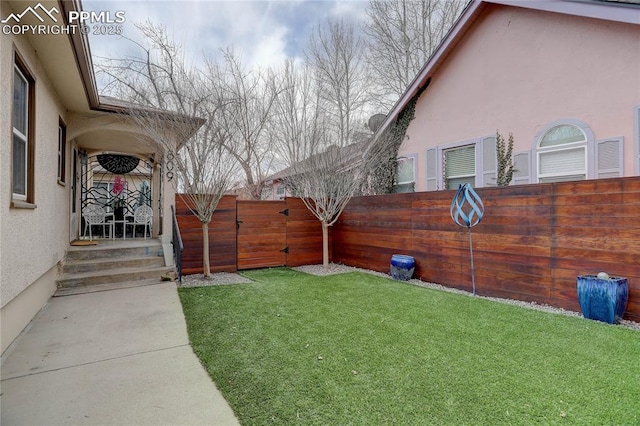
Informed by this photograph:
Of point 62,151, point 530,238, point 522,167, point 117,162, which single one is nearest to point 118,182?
point 117,162

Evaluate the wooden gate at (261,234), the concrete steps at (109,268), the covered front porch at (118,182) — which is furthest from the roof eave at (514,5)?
the concrete steps at (109,268)

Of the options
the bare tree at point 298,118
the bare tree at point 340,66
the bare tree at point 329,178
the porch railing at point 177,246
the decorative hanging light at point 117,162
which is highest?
the bare tree at point 340,66

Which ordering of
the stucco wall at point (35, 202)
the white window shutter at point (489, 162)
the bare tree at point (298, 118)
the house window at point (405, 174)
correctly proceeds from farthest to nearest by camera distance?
the house window at point (405, 174)
the bare tree at point (298, 118)
the white window shutter at point (489, 162)
the stucco wall at point (35, 202)

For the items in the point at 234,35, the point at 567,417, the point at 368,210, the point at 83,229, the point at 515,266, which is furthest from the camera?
the point at 234,35

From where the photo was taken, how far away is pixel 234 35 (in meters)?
10.9

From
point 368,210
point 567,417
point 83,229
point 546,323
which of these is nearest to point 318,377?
point 567,417

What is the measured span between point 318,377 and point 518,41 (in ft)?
26.7

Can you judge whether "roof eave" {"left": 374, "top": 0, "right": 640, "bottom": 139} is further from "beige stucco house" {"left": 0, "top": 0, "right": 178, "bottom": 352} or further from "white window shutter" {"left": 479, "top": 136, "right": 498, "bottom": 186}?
"beige stucco house" {"left": 0, "top": 0, "right": 178, "bottom": 352}

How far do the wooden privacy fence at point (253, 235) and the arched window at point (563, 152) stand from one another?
549 centimetres

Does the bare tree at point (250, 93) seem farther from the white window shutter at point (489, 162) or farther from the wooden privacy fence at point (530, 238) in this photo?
the white window shutter at point (489, 162)

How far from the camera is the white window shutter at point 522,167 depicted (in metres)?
6.91

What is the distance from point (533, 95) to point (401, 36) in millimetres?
9749

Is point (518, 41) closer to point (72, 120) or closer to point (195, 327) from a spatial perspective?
point (195, 327)

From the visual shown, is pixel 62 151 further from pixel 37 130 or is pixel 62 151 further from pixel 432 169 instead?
pixel 432 169
